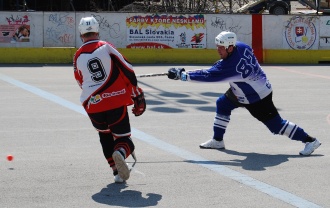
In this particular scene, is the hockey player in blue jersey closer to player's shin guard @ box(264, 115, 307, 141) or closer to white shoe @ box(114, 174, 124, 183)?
player's shin guard @ box(264, 115, 307, 141)

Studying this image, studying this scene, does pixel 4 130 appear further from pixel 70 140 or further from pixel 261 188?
pixel 261 188

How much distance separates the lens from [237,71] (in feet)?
29.0

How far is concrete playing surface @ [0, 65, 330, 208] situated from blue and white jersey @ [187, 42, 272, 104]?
2.40ft

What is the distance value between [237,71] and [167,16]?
14333 millimetres

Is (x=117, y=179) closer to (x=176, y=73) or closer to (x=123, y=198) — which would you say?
(x=123, y=198)

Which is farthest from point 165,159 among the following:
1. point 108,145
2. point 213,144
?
point 108,145

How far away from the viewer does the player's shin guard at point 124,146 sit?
285 inches

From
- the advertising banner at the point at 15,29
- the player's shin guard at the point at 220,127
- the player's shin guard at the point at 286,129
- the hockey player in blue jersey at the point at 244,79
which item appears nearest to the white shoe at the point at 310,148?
the hockey player in blue jersey at the point at 244,79

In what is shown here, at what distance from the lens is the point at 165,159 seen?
865 cm

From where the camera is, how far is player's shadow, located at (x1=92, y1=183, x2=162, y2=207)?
6703mm

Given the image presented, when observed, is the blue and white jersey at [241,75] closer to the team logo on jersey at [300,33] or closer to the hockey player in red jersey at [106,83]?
the hockey player in red jersey at [106,83]

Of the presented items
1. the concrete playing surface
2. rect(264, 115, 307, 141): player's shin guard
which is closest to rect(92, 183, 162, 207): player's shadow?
the concrete playing surface

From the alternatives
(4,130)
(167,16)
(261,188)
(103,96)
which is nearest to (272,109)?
(261,188)

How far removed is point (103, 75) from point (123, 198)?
1.21 metres
